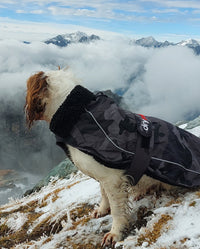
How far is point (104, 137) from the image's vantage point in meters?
4.47

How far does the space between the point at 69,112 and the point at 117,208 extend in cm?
214

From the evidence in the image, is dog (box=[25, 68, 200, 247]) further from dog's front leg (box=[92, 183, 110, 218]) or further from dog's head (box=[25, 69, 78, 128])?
dog's front leg (box=[92, 183, 110, 218])

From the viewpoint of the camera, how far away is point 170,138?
504 centimetres

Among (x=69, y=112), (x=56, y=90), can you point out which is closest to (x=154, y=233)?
(x=69, y=112)

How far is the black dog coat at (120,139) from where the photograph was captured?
→ 4.47 metres

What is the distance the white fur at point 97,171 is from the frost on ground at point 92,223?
273 mm

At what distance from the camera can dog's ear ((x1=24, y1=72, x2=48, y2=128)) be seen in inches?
181

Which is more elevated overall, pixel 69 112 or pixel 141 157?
pixel 69 112

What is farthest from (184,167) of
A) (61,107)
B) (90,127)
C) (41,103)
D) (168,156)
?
(41,103)

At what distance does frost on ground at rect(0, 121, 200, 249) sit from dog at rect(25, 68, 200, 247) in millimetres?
428

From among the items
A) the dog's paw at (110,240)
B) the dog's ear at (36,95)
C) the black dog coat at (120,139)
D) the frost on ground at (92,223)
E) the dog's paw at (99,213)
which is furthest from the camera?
the dog's paw at (99,213)

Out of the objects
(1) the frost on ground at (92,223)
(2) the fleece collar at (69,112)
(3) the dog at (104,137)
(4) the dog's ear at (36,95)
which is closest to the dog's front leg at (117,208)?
(3) the dog at (104,137)

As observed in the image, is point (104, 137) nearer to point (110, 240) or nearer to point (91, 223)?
point (110, 240)

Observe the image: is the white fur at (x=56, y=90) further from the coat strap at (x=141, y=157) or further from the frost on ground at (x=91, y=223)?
the frost on ground at (x=91, y=223)
